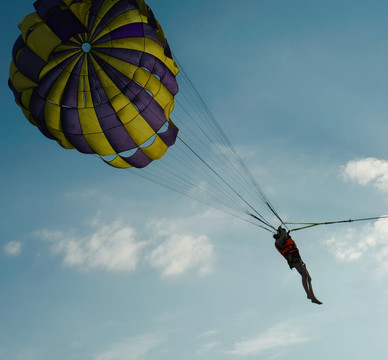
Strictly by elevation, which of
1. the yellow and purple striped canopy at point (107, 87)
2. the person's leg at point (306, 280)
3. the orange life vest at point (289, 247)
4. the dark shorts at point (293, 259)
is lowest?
the person's leg at point (306, 280)

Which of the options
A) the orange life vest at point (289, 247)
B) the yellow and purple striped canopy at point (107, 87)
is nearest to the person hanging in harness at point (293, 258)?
the orange life vest at point (289, 247)

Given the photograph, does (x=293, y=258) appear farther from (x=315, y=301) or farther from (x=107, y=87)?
(x=107, y=87)

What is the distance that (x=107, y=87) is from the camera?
14.7 m

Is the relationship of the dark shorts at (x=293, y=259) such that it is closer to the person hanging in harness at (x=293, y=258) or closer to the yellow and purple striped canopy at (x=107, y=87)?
the person hanging in harness at (x=293, y=258)

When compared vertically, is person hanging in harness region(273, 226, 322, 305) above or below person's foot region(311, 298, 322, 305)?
above

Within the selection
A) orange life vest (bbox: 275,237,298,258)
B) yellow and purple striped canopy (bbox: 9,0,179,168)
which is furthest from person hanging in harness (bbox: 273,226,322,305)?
yellow and purple striped canopy (bbox: 9,0,179,168)

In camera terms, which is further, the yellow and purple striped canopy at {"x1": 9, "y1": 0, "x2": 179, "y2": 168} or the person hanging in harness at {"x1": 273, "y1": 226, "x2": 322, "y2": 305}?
the yellow and purple striped canopy at {"x1": 9, "y1": 0, "x2": 179, "y2": 168}

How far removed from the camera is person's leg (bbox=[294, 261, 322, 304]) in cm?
1298

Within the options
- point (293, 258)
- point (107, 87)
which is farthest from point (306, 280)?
point (107, 87)

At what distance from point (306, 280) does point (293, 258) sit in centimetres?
77

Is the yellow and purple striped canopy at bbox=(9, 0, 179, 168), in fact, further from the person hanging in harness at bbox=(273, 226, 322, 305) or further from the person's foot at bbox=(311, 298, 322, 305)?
the person's foot at bbox=(311, 298, 322, 305)

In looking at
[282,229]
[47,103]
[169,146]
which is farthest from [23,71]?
[282,229]

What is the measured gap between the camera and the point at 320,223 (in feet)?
41.2

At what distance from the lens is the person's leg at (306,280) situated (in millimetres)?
12984
